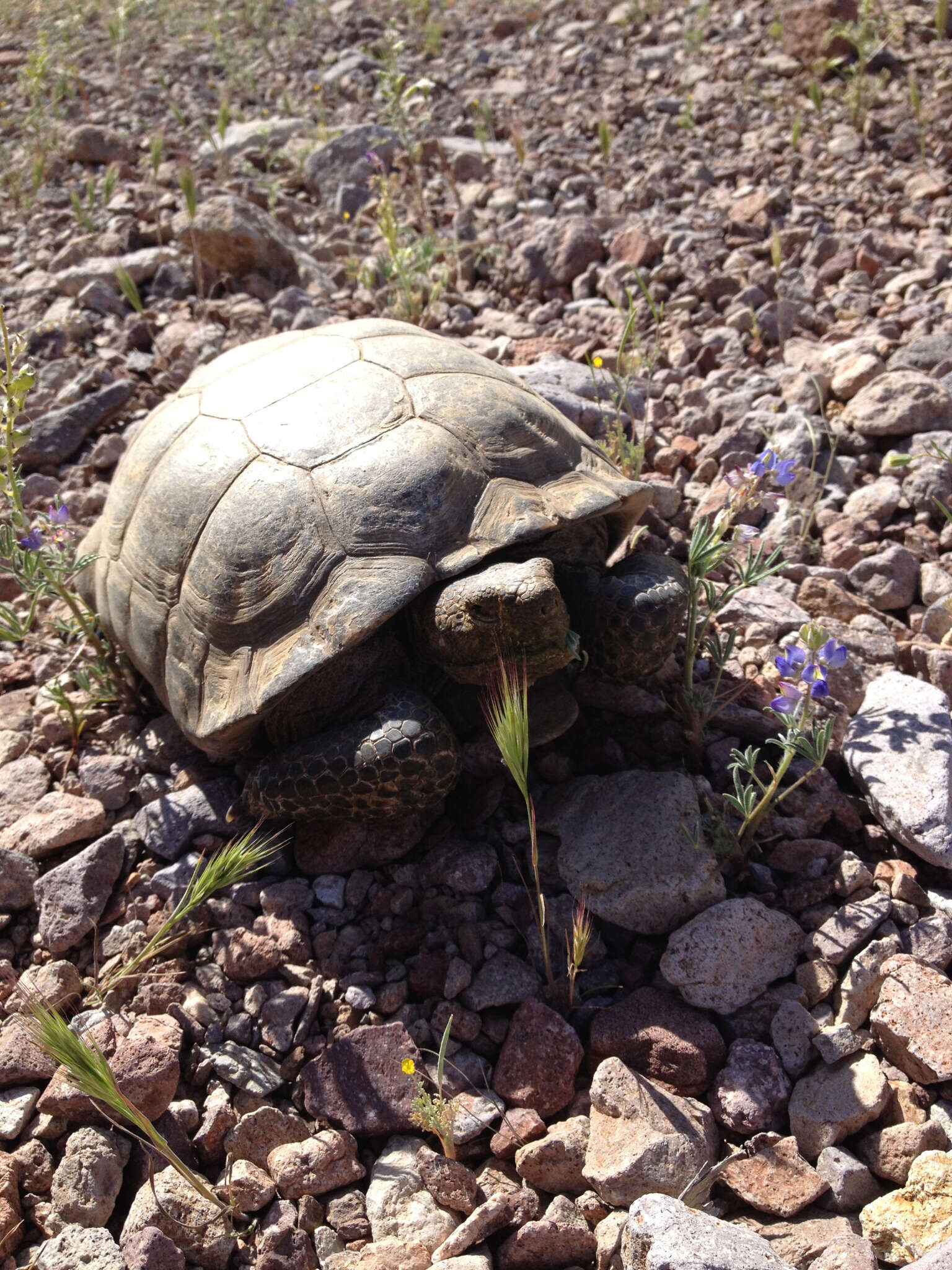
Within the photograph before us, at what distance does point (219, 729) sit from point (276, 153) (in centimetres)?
491

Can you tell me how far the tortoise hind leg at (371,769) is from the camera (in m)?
2.56

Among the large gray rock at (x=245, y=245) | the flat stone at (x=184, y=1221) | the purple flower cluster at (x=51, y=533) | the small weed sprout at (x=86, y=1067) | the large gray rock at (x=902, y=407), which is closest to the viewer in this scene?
the small weed sprout at (x=86, y=1067)

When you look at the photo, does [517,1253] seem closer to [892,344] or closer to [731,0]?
[892,344]

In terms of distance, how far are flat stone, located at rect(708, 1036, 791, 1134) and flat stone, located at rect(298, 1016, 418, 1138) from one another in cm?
70

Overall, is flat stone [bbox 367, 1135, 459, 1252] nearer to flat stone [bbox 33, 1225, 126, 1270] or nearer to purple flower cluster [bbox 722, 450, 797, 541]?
flat stone [bbox 33, 1225, 126, 1270]

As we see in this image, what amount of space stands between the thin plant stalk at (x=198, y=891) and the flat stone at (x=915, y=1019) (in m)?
1.53

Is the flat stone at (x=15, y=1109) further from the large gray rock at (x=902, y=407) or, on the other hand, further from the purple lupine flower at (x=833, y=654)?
the large gray rock at (x=902, y=407)

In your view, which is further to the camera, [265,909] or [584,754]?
[584,754]

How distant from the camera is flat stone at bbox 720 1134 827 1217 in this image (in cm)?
198

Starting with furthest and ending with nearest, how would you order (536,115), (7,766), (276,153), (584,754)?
(536,115) → (276,153) → (7,766) → (584,754)

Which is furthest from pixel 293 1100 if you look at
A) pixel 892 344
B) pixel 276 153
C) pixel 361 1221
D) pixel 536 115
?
pixel 536 115

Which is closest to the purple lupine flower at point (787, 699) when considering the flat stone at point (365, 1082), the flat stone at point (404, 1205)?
the flat stone at point (365, 1082)

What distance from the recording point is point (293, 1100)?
2.36 metres

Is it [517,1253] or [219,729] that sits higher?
[219,729]
